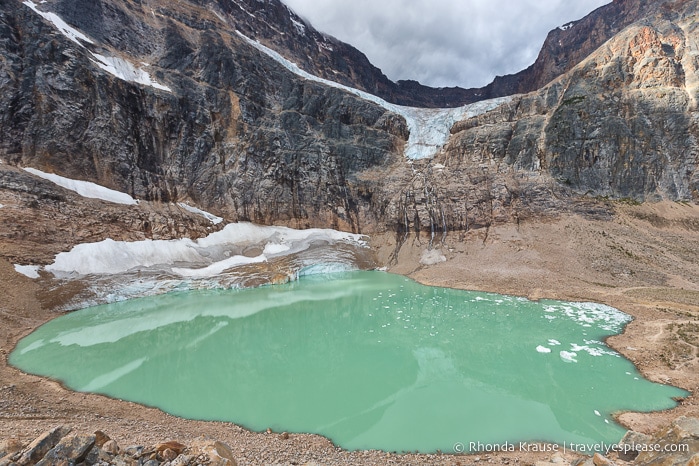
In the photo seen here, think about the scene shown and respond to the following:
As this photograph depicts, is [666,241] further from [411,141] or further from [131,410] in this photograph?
[131,410]

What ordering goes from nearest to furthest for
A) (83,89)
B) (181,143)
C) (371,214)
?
1. (83,89)
2. (181,143)
3. (371,214)

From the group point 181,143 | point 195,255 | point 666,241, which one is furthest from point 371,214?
point 666,241

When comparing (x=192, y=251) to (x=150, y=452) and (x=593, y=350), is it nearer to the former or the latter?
(x=150, y=452)

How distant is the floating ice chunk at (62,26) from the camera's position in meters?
38.0

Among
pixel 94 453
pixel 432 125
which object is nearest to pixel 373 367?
pixel 94 453

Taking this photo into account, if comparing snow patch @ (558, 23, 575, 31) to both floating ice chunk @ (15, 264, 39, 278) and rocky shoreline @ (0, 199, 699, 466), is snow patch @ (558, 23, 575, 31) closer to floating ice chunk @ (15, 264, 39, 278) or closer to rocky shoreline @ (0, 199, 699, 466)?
rocky shoreline @ (0, 199, 699, 466)

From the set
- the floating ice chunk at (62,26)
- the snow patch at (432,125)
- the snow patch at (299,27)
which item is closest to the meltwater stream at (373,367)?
the snow patch at (432,125)

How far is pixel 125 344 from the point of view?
15.0 metres

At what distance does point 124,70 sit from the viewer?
41000 mm

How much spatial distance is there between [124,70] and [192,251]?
27.1 metres

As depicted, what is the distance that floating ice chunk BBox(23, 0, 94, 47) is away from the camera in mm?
38009

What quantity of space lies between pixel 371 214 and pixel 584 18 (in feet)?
249

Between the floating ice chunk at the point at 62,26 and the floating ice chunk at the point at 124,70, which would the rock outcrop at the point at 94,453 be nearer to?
the floating ice chunk at the point at 124,70

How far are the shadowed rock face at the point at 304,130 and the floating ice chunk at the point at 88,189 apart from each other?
116 centimetres
